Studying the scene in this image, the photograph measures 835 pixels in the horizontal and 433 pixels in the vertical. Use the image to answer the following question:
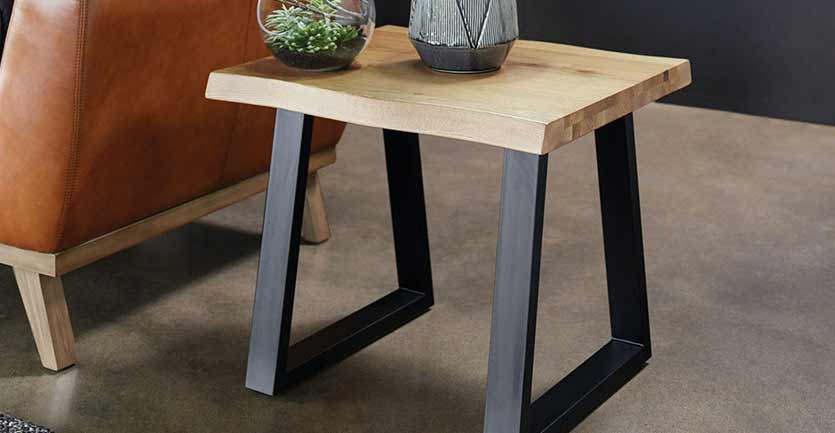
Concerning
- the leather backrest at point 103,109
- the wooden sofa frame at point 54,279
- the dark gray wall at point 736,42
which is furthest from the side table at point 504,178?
the dark gray wall at point 736,42

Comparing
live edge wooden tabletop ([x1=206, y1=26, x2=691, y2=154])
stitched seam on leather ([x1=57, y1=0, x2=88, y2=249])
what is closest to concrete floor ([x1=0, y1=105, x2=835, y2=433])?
stitched seam on leather ([x1=57, y1=0, x2=88, y2=249])

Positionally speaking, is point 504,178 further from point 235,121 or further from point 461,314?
point 235,121

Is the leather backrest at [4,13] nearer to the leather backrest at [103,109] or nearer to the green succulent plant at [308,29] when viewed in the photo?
the leather backrest at [103,109]

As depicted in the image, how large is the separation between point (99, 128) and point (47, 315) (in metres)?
0.35

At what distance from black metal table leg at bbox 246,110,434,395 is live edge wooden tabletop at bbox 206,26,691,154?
4.0 inches

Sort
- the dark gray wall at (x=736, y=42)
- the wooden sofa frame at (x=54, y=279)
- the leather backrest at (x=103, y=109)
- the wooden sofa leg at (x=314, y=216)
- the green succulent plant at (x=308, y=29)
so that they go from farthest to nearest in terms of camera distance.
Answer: the dark gray wall at (x=736, y=42)
the wooden sofa leg at (x=314, y=216)
the wooden sofa frame at (x=54, y=279)
the leather backrest at (x=103, y=109)
the green succulent plant at (x=308, y=29)

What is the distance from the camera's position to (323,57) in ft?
5.56

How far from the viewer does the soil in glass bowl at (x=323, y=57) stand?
5.56 feet

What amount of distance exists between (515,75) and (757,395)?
2.30 feet

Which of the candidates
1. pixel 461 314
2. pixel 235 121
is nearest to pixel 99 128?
pixel 235 121

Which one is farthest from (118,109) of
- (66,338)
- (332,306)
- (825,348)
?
(825,348)

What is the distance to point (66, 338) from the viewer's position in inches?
76.9

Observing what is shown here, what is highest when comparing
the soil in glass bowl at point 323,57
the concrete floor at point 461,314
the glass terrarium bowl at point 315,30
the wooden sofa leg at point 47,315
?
the glass terrarium bowl at point 315,30

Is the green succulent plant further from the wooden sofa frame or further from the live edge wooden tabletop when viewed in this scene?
the wooden sofa frame
